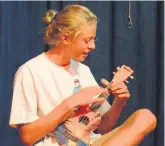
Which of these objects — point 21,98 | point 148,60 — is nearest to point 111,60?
point 148,60

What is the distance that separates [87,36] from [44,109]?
0.28 metres

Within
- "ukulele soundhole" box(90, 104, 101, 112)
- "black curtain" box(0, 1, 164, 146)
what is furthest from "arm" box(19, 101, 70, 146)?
"black curtain" box(0, 1, 164, 146)

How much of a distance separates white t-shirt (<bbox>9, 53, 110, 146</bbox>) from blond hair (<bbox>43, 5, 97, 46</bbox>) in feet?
0.25

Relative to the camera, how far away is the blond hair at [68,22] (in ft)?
4.28

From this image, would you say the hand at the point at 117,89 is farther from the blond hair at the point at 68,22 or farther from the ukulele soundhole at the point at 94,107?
the blond hair at the point at 68,22

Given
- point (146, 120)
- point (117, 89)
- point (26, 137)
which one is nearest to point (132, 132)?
point (146, 120)

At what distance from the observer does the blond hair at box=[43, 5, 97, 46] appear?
4.28 feet

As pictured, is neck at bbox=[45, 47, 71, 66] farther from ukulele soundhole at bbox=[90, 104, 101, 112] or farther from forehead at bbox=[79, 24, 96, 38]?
ukulele soundhole at bbox=[90, 104, 101, 112]

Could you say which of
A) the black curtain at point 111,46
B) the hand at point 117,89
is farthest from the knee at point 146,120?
the black curtain at point 111,46

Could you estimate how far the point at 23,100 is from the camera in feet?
4.09

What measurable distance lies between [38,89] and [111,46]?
784 mm

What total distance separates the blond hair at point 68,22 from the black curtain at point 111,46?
0.54 meters

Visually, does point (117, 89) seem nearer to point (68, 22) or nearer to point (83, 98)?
point (83, 98)

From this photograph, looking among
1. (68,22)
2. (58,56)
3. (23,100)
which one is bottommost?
(23,100)
